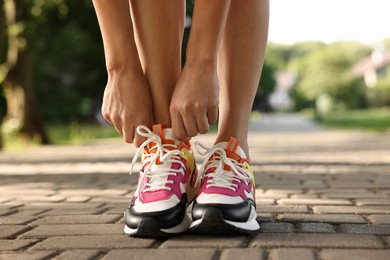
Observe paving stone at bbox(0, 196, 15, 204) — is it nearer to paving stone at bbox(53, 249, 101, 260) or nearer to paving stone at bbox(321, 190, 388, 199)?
paving stone at bbox(53, 249, 101, 260)

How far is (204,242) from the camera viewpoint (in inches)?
70.6

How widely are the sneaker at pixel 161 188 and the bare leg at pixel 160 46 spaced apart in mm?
86

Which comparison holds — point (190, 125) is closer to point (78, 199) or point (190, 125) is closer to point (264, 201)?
point (264, 201)

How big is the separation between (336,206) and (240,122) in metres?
0.73

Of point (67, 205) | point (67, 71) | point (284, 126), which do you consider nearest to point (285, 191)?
point (67, 205)

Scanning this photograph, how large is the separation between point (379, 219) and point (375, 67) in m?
79.1

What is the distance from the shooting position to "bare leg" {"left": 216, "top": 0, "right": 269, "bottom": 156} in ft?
7.03

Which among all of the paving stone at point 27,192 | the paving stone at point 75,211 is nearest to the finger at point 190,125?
the paving stone at point 75,211

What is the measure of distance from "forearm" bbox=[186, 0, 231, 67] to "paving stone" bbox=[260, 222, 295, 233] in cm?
57

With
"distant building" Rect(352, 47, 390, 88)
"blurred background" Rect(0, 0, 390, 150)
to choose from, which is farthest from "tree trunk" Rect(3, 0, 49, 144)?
"distant building" Rect(352, 47, 390, 88)

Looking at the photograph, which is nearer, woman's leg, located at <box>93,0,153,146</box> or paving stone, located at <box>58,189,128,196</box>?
woman's leg, located at <box>93,0,153,146</box>

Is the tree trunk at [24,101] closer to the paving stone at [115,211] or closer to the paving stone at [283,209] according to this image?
the paving stone at [115,211]

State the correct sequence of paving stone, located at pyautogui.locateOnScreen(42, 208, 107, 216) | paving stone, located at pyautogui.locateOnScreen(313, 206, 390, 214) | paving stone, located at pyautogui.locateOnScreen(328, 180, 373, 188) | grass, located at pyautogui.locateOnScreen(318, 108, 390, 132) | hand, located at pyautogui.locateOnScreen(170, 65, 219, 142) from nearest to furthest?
1. hand, located at pyautogui.locateOnScreen(170, 65, 219, 142)
2. paving stone, located at pyautogui.locateOnScreen(313, 206, 390, 214)
3. paving stone, located at pyautogui.locateOnScreen(42, 208, 107, 216)
4. paving stone, located at pyautogui.locateOnScreen(328, 180, 373, 188)
5. grass, located at pyautogui.locateOnScreen(318, 108, 390, 132)

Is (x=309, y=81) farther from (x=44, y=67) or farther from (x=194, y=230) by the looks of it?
(x=194, y=230)
